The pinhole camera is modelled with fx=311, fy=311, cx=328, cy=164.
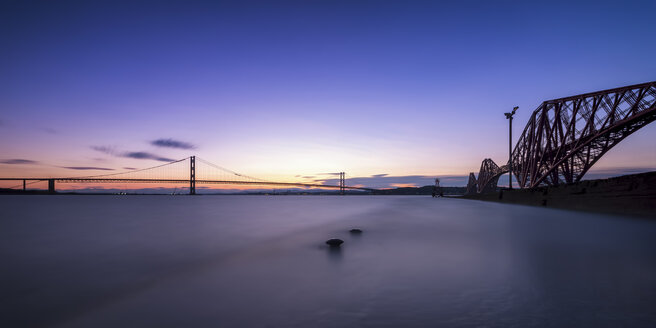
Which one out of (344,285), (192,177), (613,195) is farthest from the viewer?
(192,177)

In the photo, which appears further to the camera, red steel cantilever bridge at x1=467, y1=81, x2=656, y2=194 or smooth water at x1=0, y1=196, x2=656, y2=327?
red steel cantilever bridge at x1=467, y1=81, x2=656, y2=194

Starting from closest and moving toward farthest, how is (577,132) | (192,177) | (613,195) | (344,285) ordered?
(344,285) → (613,195) → (577,132) → (192,177)

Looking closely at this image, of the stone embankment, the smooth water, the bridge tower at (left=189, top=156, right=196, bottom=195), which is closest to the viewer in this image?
the smooth water

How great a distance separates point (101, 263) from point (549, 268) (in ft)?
34.3

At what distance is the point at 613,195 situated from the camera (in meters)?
16.4

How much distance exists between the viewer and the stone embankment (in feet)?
45.8

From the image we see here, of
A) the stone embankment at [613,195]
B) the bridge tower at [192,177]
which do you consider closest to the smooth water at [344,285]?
the stone embankment at [613,195]

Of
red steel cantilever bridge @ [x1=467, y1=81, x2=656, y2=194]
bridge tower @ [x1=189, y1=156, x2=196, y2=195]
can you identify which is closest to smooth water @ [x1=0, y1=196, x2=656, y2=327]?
red steel cantilever bridge @ [x1=467, y1=81, x2=656, y2=194]

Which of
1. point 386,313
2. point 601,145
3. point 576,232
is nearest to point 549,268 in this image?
point 386,313

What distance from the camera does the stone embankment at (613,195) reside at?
1395 centimetres

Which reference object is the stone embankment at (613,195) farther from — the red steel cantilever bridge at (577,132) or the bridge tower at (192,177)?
the bridge tower at (192,177)

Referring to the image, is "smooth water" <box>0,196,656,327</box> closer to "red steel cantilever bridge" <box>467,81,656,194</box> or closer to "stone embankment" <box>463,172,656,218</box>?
"stone embankment" <box>463,172,656,218</box>

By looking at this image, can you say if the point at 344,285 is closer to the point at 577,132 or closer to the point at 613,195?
the point at 613,195

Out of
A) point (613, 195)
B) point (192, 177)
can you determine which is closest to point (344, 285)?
point (613, 195)
